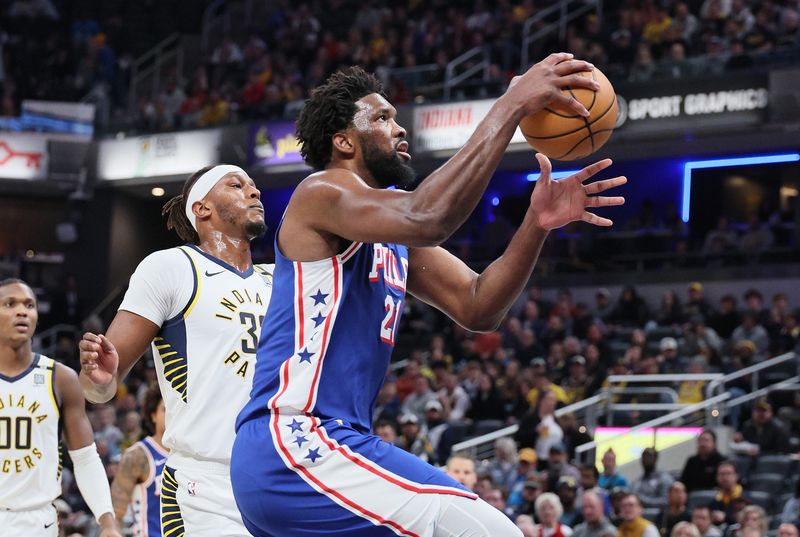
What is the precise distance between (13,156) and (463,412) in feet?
46.6

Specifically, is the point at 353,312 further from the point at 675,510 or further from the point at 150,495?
the point at 675,510

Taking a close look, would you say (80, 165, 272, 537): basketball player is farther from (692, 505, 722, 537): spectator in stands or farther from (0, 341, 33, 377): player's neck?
(692, 505, 722, 537): spectator in stands

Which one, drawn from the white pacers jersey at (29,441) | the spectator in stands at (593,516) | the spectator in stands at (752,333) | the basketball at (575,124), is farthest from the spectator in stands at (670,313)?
the basketball at (575,124)

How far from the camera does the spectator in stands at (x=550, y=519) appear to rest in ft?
36.1

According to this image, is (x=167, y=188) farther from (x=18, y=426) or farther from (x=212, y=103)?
(x=18, y=426)

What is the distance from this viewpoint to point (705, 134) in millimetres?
19688

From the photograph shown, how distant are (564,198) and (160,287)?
2.11 metres

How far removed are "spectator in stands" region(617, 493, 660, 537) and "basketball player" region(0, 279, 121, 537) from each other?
573cm

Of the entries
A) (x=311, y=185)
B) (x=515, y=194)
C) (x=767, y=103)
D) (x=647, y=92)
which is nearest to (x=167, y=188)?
(x=515, y=194)

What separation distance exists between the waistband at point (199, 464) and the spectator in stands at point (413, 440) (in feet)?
28.3

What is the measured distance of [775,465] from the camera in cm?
1260

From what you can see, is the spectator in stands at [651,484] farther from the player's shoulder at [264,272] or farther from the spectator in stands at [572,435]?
the player's shoulder at [264,272]

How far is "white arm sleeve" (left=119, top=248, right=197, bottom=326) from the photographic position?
545cm

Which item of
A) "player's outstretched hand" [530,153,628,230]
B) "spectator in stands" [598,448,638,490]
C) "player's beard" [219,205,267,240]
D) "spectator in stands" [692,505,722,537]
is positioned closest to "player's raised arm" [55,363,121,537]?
"player's beard" [219,205,267,240]
